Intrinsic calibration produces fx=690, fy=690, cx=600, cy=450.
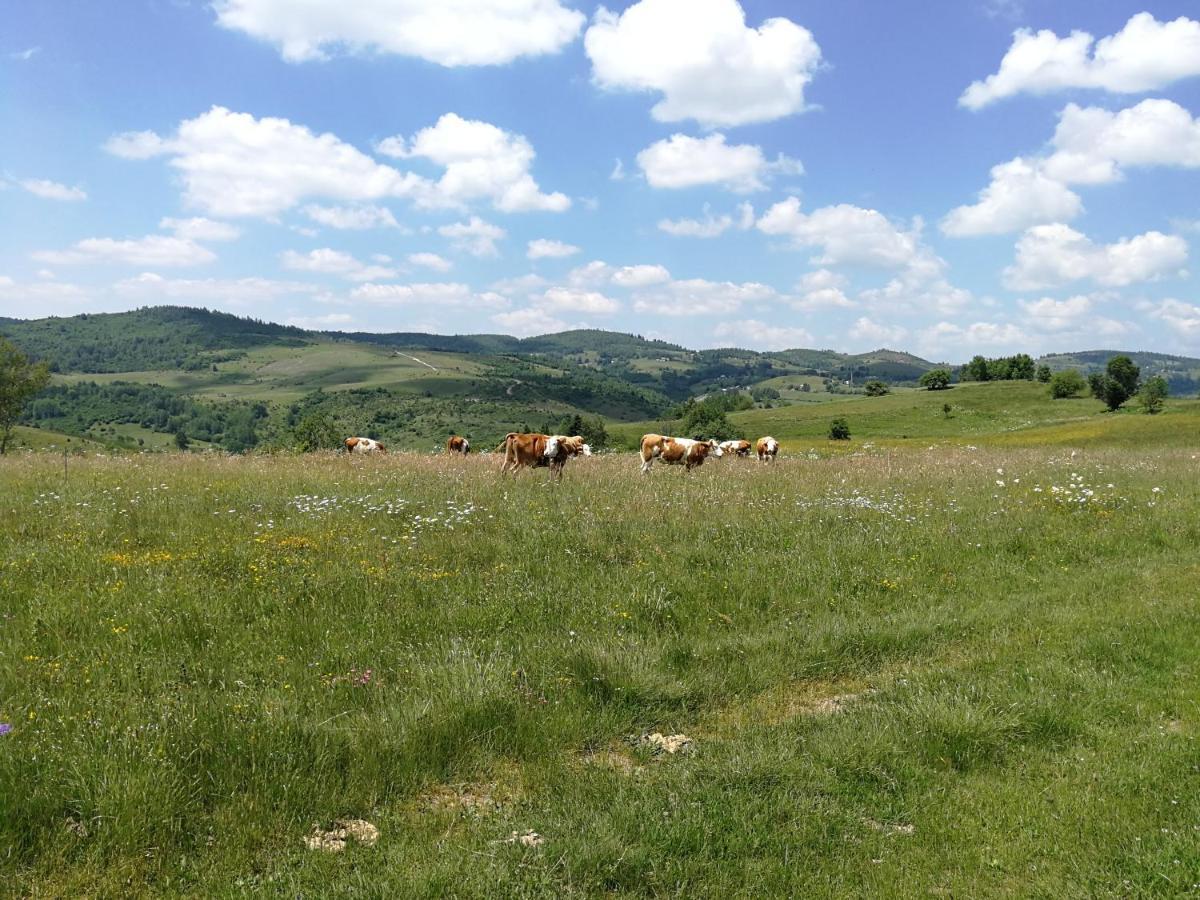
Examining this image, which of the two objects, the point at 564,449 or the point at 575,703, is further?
the point at 564,449

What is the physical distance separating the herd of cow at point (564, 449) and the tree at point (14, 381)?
1470 inches

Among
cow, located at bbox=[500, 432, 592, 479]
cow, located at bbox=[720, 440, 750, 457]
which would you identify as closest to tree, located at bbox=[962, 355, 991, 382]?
cow, located at bbox=[720, 440, 750, 457]

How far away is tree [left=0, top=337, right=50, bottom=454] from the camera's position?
50.6m

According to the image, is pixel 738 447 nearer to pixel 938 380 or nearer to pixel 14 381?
pixel 14 381

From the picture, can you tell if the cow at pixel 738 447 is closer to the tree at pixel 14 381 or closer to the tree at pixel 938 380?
the tree at pixel 14 381

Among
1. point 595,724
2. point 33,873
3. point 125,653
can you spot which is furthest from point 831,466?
point 33,873

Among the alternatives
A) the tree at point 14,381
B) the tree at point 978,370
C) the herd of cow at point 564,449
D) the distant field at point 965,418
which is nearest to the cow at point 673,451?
the herd of cow at point 564,449

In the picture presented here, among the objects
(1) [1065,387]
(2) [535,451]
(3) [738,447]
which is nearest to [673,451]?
(2) [535,451]

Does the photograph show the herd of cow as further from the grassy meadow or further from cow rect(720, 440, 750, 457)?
the grassy meadow

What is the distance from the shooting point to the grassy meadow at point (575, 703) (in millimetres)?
4328

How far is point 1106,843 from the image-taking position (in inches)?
180

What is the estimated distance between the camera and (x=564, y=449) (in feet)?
66.7

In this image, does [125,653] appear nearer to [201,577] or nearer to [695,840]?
[201,577]

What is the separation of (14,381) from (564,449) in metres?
52.4
